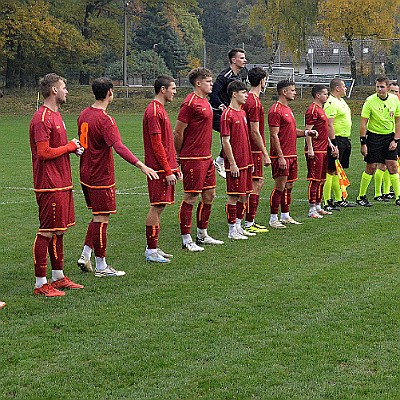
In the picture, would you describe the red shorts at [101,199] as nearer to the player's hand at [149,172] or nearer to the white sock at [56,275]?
the player's hand at [149,172]

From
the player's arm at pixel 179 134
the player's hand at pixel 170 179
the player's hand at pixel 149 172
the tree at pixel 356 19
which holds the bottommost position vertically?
the player's hand at pixel 170 179

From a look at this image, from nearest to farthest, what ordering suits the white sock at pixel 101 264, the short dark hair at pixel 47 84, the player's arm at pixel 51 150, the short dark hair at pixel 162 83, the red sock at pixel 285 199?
the player's arm at pixel 51 150, the short dark hair at pixel 47 84, the white sock at pixel 101 264, the short dark hair at pixel 162 83, the red sock at pixel 285 199

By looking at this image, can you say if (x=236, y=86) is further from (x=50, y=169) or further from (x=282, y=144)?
(x=50, y=169)

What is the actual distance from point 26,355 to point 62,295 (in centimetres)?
179

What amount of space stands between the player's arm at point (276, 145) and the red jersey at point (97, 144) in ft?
11.5

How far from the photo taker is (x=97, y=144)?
329 inches

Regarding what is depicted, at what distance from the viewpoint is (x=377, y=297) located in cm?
758

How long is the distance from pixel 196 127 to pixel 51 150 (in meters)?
2.72

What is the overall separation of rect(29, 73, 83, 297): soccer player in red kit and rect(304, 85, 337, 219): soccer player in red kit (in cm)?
562

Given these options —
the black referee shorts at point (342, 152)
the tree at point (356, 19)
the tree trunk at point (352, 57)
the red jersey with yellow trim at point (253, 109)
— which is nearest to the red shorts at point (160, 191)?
the red jersey with yellow trim at point (253, 109)

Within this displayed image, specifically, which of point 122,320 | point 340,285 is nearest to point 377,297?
point 340,285

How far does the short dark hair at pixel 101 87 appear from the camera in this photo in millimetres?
8336

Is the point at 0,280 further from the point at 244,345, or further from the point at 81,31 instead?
the point at 81,31

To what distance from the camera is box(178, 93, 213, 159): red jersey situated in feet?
32.1
